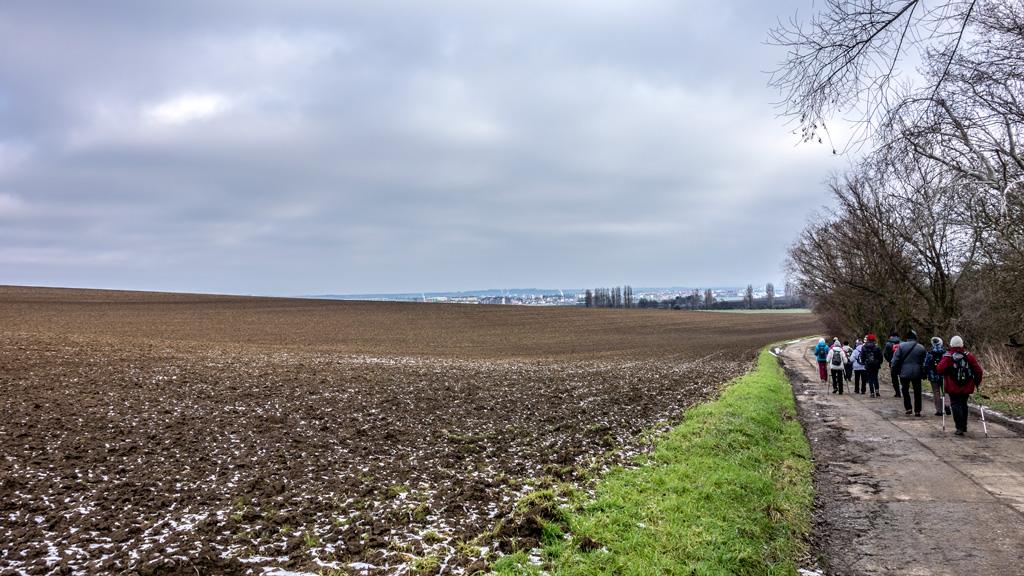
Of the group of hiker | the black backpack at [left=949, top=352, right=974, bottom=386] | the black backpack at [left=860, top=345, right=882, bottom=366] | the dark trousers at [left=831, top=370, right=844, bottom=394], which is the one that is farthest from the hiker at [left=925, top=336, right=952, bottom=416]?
the dark trousers at [left=831, top=370, right=844, bottom=394]

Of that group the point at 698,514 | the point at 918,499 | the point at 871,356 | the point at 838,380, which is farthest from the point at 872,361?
the point at 698,514

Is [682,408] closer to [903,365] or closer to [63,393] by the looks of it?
[903,365]

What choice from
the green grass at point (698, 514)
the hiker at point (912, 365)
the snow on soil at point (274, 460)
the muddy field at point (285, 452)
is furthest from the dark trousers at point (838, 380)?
the green grass at point (698, 514)

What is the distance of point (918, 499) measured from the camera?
6863 millimetres

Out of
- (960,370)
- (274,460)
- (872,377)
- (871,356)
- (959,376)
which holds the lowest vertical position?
(274,460)

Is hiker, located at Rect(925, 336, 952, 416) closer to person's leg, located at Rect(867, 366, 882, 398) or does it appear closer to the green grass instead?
the green grass

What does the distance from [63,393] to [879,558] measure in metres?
16.6

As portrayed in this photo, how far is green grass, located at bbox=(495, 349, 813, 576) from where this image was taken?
17.4 ft

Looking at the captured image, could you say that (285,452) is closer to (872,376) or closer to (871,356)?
(872,376)

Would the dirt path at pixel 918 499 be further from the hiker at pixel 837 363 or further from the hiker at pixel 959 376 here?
the hiker at pixel 837 363

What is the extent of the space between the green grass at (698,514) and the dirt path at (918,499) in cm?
39

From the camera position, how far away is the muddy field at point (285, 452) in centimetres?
569

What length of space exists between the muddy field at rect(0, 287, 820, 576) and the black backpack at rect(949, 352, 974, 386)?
225 inches

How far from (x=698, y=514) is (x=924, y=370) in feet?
30.1
